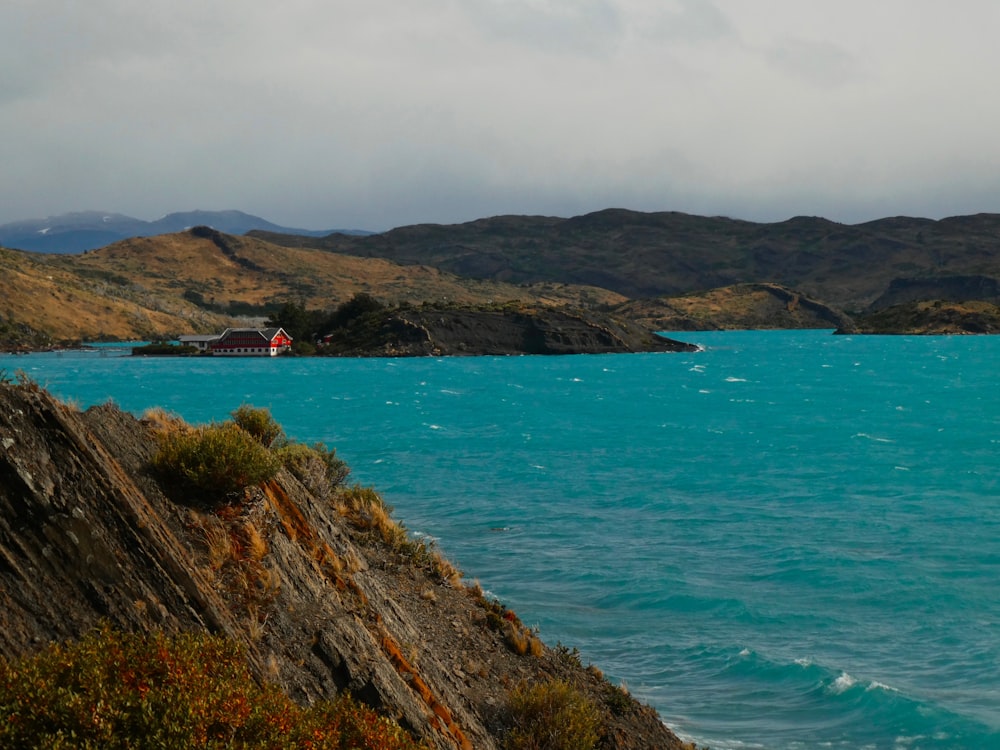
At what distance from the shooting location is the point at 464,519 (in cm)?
3356

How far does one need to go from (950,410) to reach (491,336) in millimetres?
116245

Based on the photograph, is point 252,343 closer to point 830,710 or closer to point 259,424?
point 259,424

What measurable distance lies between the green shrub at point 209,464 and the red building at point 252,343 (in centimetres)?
16525

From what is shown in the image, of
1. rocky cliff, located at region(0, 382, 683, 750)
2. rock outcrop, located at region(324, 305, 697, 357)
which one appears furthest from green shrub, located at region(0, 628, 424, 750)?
rock outcrop, located at region(324, 305, 697, 357)

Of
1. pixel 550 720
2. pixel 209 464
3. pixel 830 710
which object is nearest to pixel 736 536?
pixel 830 710

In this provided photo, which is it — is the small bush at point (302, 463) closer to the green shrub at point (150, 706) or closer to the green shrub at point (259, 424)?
the green shrub at point (259, 424)

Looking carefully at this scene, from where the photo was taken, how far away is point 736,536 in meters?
32.0

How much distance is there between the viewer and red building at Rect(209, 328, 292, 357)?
173375 mm

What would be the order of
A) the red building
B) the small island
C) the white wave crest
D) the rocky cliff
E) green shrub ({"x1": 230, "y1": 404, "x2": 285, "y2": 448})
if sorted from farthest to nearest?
the small island < the red building < the white wave crest < green shrub ({"x1": 230, "y1": 404, "x2": 285, "y2": 448}) < the rocky cliff

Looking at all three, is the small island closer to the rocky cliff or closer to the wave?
the wave

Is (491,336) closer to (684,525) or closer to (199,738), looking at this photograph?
(684,525)

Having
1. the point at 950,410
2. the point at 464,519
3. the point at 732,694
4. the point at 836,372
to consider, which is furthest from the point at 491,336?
the point at 732,694

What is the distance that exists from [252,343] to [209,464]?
17065 cm

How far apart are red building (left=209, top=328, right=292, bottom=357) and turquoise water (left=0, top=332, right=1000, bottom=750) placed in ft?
283
